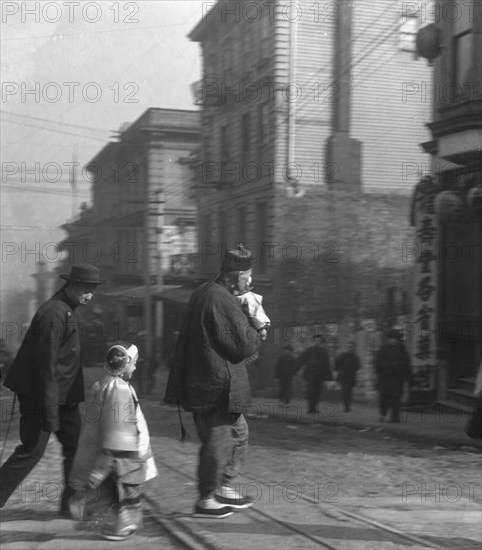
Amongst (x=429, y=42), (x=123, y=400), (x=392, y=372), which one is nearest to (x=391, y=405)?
(x=392, y=372)

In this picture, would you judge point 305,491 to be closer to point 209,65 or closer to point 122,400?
point 122,400

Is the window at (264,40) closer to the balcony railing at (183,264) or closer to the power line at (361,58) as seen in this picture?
the power line at (361,58)

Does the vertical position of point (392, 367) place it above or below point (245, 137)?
below

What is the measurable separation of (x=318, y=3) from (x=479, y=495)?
262 inches

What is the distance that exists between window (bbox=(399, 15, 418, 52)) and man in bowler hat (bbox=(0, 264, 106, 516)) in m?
7.20

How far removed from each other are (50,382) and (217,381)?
3.63 feet

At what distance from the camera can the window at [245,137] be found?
9914 millimetres

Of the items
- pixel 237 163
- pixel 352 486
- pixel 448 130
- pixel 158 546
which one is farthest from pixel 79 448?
pixel 448 130

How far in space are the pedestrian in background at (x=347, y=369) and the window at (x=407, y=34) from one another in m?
4.16

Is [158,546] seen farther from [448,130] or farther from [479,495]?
[448,130]

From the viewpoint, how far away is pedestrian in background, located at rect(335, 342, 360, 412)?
10.7 m

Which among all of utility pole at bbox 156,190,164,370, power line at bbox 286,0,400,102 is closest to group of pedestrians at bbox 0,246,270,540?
utility pole at bbox 156,190,164,370

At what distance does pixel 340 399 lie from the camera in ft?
34.6

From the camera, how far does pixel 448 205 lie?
34.7 ft
